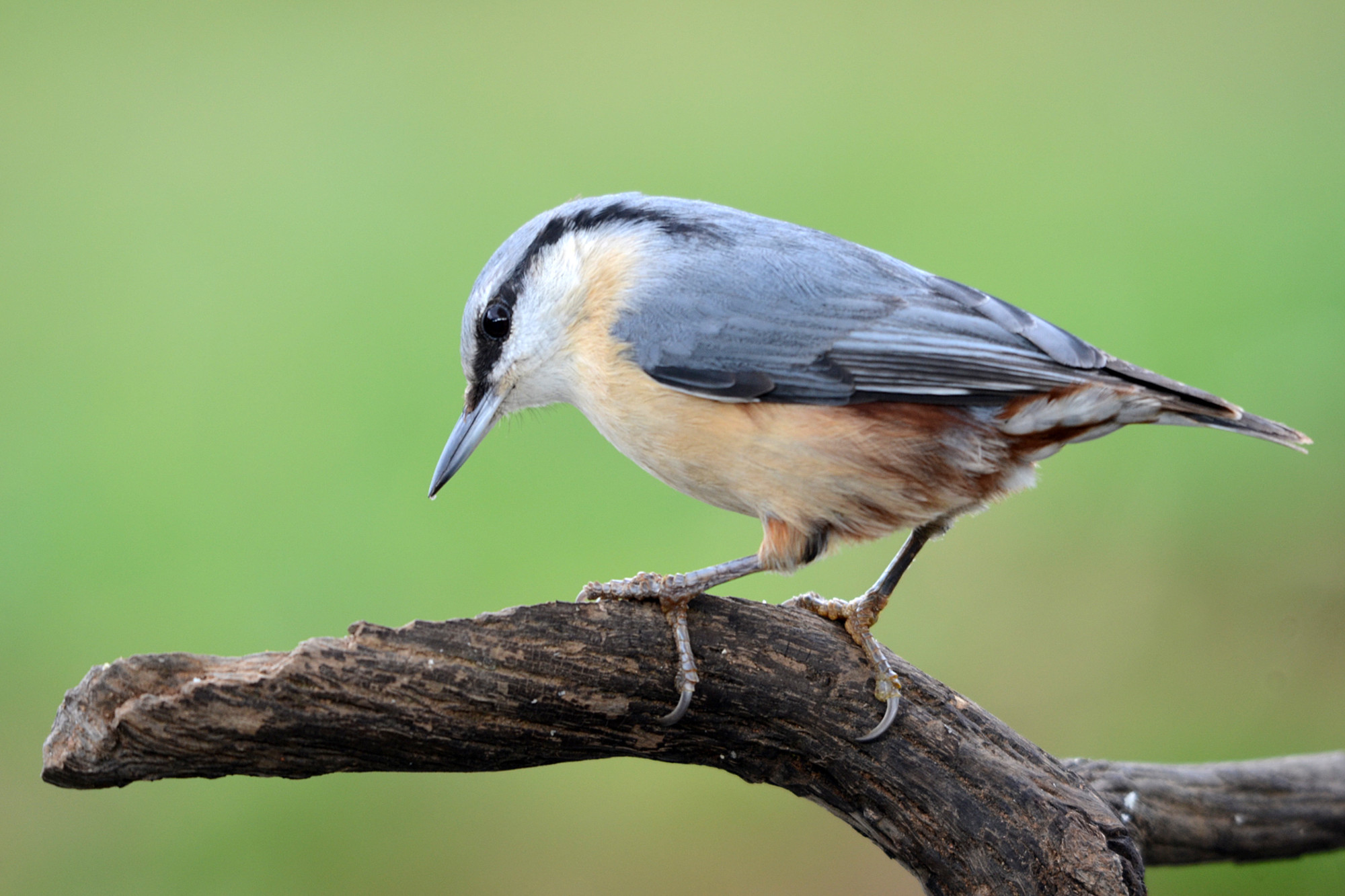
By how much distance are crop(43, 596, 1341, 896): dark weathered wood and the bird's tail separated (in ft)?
2.29

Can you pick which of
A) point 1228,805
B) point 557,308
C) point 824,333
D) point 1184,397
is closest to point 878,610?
point 824,333

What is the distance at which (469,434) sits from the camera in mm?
2223

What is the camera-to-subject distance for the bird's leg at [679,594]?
71.4 inches

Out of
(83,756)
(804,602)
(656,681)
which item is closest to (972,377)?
(804,602)

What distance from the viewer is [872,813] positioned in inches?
77.5

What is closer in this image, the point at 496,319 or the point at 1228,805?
the point at 496,319

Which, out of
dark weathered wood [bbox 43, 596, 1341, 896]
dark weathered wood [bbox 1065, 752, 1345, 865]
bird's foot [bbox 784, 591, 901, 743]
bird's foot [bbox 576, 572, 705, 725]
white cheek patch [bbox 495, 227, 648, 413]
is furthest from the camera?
dark weathered wood [bbox 1065, 752, 1345, 865]

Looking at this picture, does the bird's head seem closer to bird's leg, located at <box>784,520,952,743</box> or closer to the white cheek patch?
the white cheek patch

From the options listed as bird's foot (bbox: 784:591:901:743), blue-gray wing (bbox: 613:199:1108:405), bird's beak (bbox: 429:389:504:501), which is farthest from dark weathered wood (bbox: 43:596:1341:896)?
bird's beak (bbox: 429:389:504:501)

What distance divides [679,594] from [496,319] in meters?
0.74

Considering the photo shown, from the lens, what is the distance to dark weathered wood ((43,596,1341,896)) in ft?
5.30

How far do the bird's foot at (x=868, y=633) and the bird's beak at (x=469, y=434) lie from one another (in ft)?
2.49

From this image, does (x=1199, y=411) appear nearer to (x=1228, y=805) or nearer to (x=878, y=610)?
(x=878, y=610)

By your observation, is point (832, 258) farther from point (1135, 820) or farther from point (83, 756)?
point (83, 756)
